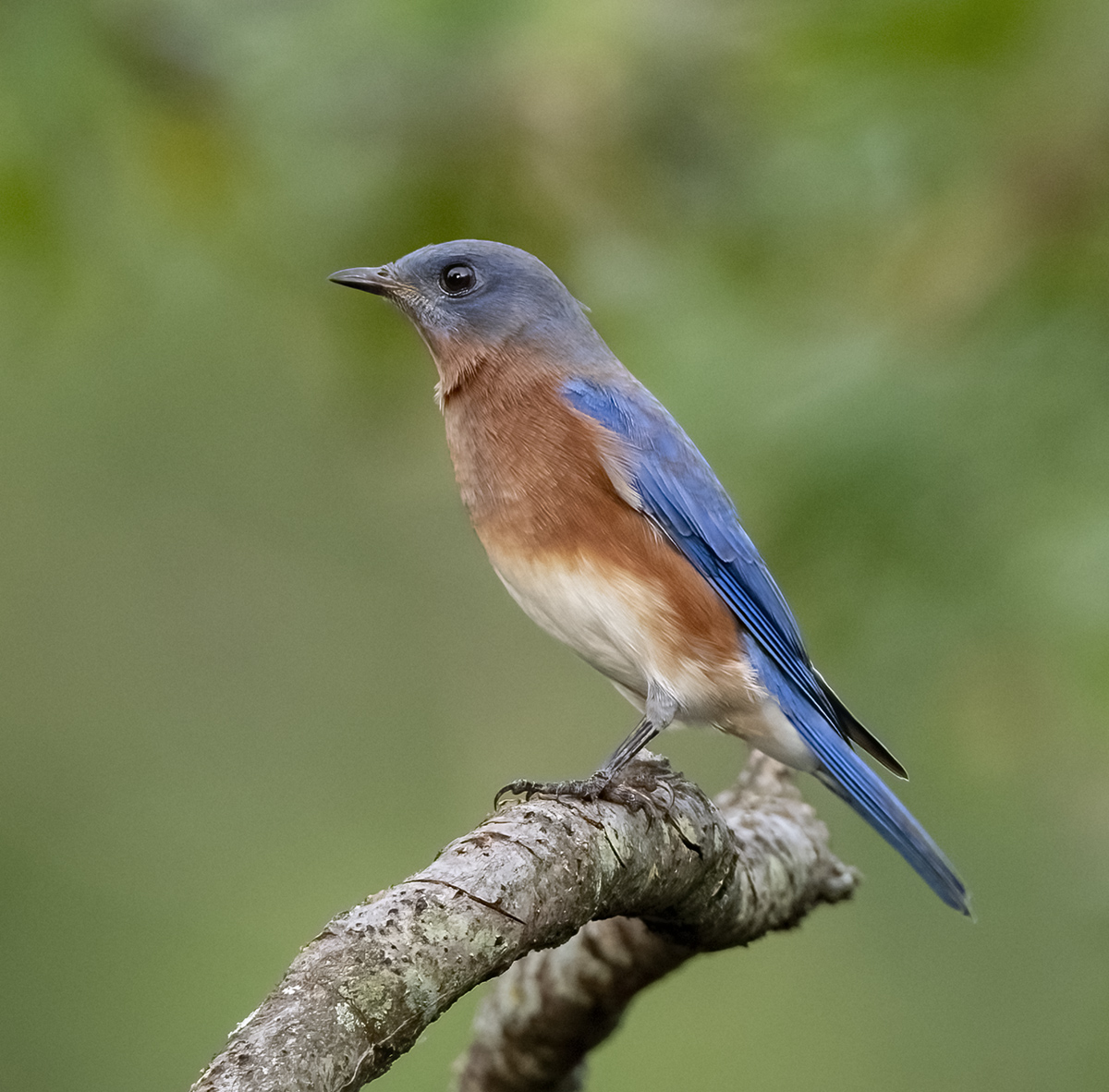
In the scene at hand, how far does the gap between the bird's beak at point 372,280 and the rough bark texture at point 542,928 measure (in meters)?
1.24

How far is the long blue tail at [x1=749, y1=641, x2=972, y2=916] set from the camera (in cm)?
329

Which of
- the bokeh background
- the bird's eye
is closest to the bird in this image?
the bird's eye

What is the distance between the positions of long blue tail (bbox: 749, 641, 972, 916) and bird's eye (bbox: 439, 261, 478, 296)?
1.12 meters

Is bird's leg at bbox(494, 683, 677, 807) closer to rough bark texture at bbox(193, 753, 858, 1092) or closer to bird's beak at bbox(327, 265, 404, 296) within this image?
rough bark texture at bbox(193, 753, 858, 1092)

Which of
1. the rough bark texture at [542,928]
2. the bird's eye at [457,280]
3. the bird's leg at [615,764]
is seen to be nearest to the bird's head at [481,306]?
the bird's eye at [457,280]

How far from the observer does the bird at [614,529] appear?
3.16 meters

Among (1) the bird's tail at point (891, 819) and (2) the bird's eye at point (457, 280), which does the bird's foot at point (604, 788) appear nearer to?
(1) the bird's tail at point (891, 819)

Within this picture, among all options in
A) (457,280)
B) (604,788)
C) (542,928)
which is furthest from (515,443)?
(542,928)

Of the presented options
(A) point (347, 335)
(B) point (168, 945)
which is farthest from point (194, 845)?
(A) point (347, 335)

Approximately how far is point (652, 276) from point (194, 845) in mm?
4971

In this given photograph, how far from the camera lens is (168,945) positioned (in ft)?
22.4

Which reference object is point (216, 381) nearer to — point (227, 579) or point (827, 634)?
point (227, 579)

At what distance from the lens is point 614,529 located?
320 centimetres

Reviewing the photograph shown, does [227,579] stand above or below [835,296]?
above
